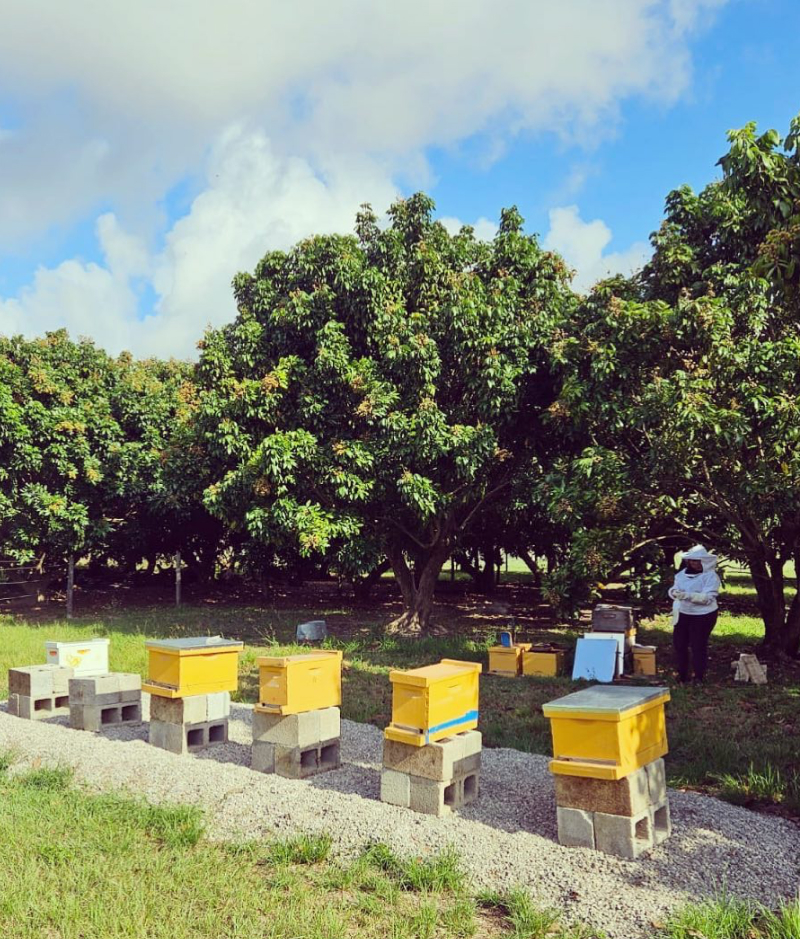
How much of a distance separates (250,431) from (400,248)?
4.36 m

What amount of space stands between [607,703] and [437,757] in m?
1.24

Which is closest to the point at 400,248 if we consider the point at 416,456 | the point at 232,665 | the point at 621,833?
the point at 416,456

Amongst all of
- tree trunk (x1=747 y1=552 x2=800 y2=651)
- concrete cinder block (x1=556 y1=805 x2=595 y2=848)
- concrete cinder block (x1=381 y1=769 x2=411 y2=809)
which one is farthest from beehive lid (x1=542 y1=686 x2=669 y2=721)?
tree trunk (x1=747 y1=552 x2=800 y2=651)

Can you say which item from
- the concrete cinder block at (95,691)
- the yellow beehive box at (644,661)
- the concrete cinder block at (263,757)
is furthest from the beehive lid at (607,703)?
the yellow beehive box at (644,661)

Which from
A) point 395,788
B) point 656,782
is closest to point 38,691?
point 395,788

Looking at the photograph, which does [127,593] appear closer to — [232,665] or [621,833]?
[232,665]

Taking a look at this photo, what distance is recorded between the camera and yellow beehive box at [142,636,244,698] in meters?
6.89

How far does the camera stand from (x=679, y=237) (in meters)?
11.6

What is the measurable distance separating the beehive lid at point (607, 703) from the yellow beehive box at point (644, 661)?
550 centimetres

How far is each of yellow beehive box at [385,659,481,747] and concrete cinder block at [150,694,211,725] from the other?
7.44 ft

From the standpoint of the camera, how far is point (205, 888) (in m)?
4.14

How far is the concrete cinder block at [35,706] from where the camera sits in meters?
8.29

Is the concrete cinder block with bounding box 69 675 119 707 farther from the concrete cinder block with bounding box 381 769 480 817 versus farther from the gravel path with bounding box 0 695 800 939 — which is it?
the concrete cinder block with bounding box 381 769 480 817

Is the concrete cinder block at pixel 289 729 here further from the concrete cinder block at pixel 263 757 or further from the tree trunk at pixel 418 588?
the tree trunk at pixel 418 588
